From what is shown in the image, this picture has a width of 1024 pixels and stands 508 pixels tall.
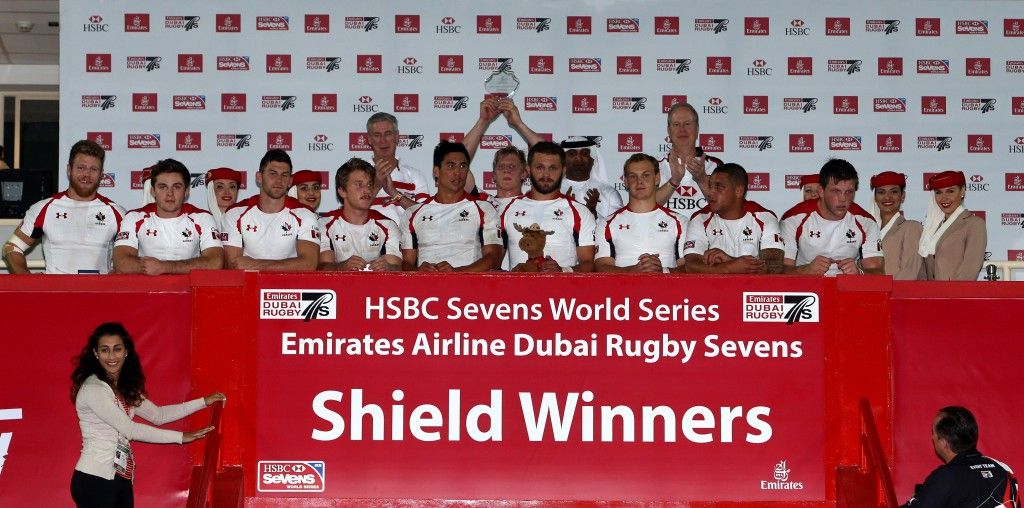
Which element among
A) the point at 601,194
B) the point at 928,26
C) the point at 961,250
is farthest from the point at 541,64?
the point at 961,250

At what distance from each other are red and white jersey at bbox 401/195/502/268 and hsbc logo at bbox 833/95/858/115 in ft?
16.0

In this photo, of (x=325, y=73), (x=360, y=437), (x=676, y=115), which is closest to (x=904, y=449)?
(x=360, y=437)

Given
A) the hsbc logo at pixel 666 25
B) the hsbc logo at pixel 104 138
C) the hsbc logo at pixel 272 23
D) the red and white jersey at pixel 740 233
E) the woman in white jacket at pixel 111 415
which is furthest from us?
the hsbc logo at pixel 666 25

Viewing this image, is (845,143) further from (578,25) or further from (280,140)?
(280,140)

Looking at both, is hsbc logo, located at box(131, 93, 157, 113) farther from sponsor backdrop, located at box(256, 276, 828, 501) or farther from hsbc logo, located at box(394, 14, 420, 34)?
sponsor backdrop, located at box(256, 276, 828, 501)

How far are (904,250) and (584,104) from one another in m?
3.74

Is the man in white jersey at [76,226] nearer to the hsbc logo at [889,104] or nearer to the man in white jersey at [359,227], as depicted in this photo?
the man in white jersey at [359,227]

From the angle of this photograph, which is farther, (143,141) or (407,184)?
(143,141)

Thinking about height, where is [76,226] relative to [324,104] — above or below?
below

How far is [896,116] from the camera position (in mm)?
12227

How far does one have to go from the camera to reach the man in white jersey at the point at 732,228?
8.57 metres

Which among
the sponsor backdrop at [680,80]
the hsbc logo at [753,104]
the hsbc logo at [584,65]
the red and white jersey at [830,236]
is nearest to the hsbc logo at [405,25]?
the sponsor backdrop at [680,80]

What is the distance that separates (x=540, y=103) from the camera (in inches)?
479

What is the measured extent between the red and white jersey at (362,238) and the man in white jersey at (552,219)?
2.70ft
